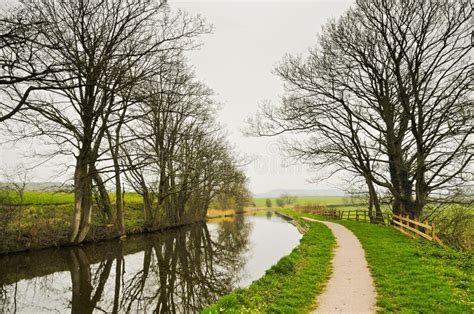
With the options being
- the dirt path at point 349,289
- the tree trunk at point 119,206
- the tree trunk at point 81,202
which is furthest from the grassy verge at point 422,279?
the tree trunk at point 119,206

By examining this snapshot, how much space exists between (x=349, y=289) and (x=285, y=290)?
1605 millimetres

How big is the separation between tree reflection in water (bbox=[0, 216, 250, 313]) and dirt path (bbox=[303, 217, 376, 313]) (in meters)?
3.38

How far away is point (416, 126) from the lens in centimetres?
1772

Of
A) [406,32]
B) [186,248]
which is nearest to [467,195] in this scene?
[406,32]

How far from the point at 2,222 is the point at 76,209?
3.27 m

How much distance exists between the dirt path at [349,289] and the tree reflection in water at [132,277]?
11.1 ft

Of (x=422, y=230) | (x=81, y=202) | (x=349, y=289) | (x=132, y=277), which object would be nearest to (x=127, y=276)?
(x=132, y=277)

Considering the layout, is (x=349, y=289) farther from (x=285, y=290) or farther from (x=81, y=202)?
(x=81, y=202)

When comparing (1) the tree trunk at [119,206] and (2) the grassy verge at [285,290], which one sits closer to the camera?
(2) the grassy verge at [285,290]

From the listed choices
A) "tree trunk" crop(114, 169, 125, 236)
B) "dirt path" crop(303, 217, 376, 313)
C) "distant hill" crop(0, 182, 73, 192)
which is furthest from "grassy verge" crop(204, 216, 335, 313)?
"tree trunk" crop(114, 169, 125, 236)

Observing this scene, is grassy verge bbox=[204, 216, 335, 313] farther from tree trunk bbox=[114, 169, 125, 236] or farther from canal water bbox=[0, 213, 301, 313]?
tree trunk bbox=[114, 169, 125, 236]

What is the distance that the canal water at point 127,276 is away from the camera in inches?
364

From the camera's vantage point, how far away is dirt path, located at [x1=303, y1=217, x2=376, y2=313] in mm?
7113

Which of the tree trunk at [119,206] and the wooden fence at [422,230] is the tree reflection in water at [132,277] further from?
the wooden fence at [422,230]
